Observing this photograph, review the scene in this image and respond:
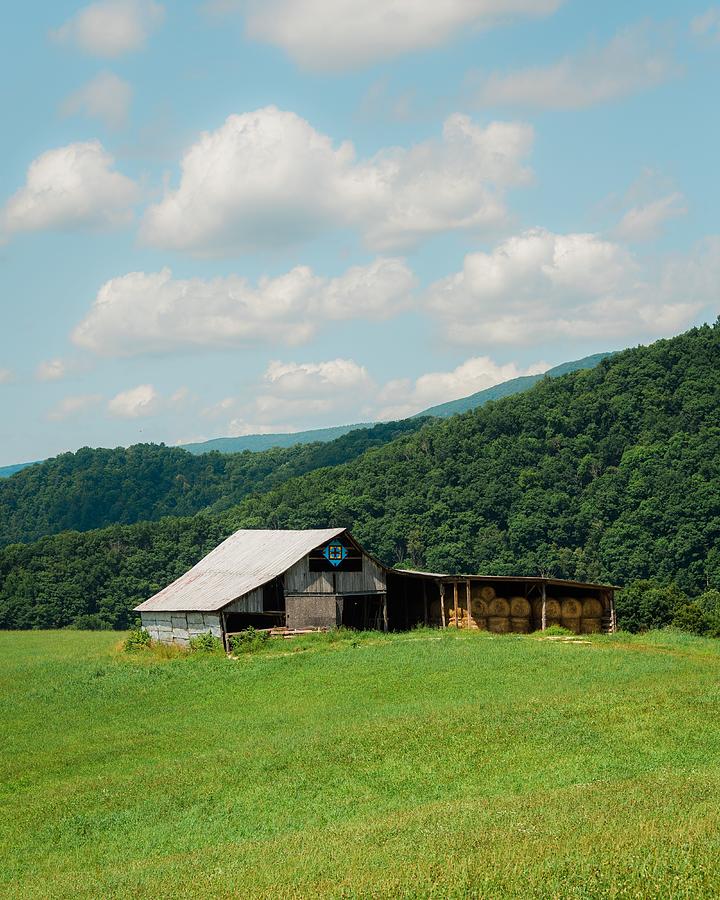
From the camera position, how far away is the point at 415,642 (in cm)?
4300

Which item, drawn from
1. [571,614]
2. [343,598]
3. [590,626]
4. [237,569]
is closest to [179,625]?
[237,569]

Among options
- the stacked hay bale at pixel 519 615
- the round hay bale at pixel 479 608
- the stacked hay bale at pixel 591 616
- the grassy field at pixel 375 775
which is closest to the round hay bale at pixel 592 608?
the stacked hay bale at pixel 591 616

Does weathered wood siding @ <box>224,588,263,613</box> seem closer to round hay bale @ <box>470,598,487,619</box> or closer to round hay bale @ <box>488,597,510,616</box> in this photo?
round hay bale @ <box>470,598,487,619</box>

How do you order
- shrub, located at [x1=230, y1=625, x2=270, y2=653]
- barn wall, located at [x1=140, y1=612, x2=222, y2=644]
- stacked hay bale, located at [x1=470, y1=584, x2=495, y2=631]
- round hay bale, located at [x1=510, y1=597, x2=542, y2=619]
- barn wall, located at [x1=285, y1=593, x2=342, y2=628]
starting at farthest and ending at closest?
1. round hay bale, located at [x1=510, y1=597, x2=542, y2=619]
2. stacked hay bale, located at [x1=470, y1=584, x2=495, y2=631]
3. barn wall, located at [x1=285, y1=593, x2=342, y2=628]
4. barn wall, located at [x1=140, y1=612, x2=222, y2=644]
5. shrub, located at [x1=230, y1=625, x2=270, y2=653]

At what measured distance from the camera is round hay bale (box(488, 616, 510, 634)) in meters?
51.1

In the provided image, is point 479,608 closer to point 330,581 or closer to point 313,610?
point 330,581

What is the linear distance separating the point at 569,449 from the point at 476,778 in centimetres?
10416

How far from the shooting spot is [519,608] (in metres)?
51.5

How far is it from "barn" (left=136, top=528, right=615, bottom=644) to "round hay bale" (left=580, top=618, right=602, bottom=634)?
5 centimetres

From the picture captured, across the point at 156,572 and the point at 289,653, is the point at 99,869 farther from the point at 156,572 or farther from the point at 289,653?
the point at 156,572

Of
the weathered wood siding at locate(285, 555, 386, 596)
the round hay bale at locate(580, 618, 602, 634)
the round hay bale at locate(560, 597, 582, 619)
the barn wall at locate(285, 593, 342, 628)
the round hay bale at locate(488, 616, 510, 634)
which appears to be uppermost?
the weathered wood siding at locate(285, 555, 386, 596)

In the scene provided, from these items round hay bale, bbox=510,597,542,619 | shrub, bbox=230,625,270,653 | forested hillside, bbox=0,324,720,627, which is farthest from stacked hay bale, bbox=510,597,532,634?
forested hillside, bbox=0,324,720,627

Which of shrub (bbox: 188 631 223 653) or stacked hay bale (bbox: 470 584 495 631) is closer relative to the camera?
shrub (bbox: 188 631 223 653)

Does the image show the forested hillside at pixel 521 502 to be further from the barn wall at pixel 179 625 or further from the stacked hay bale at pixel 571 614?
the barn wall at pixel 179 625
